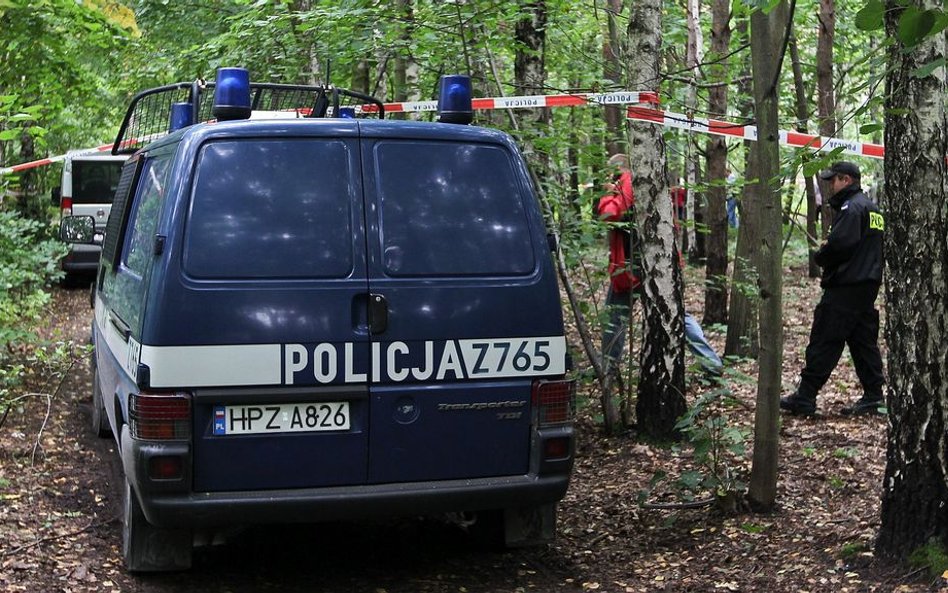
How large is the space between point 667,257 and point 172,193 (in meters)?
3.72

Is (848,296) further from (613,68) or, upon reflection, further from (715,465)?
(613,68)

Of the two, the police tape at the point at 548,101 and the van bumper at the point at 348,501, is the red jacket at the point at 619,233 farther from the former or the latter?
the van bumper at the point at 348,501

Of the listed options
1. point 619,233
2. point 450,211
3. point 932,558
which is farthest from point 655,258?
point 932,558

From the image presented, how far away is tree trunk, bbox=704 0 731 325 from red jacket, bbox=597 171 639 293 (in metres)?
2.59

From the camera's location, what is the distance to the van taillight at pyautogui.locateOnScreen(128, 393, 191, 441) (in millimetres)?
4301

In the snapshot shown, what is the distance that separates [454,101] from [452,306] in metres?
1.38

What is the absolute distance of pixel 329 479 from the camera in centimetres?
451

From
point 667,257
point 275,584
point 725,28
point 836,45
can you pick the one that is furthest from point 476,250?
point 836,45

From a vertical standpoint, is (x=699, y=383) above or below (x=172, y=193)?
below

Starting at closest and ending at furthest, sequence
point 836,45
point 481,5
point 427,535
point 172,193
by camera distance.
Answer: point 172,193 → point 427,535 → point 481,5 → point 836,45

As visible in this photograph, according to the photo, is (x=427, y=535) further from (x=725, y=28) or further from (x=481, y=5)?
(x=725, y=28)

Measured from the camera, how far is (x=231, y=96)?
16.5 feet

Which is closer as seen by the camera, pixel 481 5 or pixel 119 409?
pixel 119 409

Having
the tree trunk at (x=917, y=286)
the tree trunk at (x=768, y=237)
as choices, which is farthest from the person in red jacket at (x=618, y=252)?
the tree trunk at (x=917, y=286)
